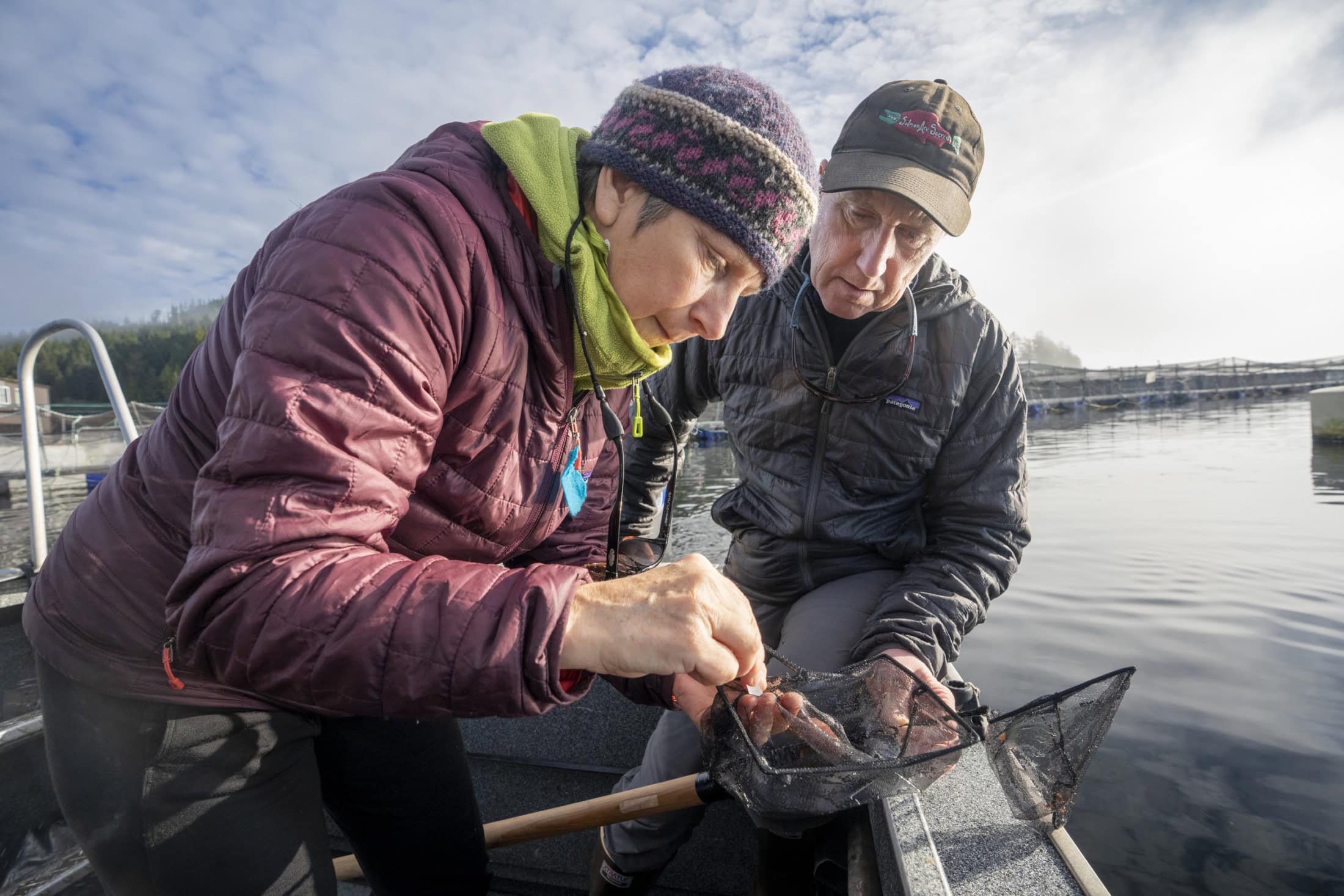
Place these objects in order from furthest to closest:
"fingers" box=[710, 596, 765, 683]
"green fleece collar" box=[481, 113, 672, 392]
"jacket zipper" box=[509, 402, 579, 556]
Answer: "jacket zipper" box=[509, 402, 579, 556] → "green fleece collar" box=[481, 113, 672, 392] → "fingers" box=[710, 596, 765, 683]

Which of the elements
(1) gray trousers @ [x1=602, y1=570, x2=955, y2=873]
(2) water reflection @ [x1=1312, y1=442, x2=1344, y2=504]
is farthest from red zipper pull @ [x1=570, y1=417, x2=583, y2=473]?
(2) water reflection @ [x1=1312, y1=442, x2=1344, y2=504]

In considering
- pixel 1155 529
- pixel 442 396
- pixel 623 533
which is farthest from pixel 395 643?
pixel 1155 529

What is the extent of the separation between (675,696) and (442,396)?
1195 mm

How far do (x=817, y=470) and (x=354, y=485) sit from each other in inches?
79.3

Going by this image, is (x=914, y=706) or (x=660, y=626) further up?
(x=660, y=626)

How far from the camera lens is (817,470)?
2.76 metres

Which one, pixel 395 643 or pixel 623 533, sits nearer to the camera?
pixel 395 643

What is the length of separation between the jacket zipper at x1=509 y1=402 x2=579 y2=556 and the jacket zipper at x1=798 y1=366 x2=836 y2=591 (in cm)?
132

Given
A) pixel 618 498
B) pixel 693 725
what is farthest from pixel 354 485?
pixel 693 725

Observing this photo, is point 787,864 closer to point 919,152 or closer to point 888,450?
point 888,450

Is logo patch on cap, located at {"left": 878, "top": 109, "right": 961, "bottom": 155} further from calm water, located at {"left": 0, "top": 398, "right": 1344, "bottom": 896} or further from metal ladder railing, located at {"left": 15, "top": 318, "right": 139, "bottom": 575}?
calm water, located at {"left": 0, "top": 398, "right": 1344, "bottom": 896}

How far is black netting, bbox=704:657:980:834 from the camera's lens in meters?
1.69

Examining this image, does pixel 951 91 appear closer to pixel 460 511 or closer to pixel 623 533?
pixel 623 533

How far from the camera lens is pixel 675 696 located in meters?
2.02
